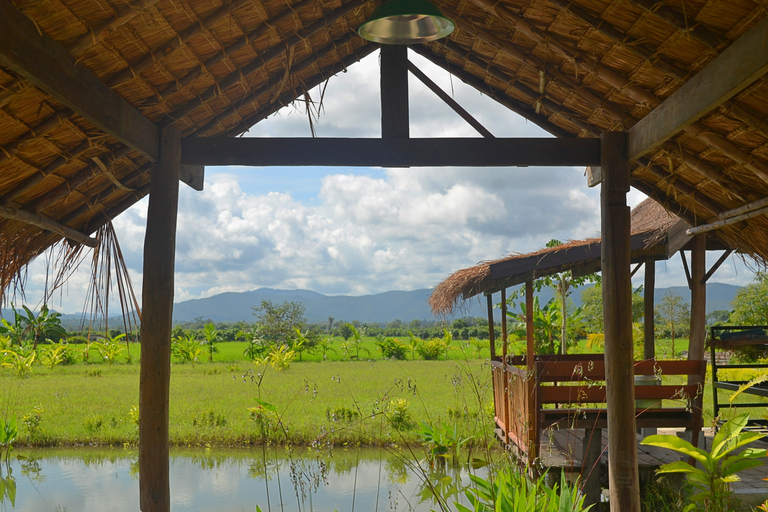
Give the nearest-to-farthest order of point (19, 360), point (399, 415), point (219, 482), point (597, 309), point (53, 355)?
point (219, 482) → point (399, 415) → point (19, 360) → point (53, 355) → point (597, 309)

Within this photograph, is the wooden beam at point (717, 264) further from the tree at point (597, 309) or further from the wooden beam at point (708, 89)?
the tree at point (597, 309)

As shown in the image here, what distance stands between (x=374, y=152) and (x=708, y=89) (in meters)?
2.12

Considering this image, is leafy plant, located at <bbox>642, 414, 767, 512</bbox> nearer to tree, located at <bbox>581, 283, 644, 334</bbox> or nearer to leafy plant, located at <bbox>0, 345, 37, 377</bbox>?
tree, located at <bbox>581, 283, 644, 334</bbox>

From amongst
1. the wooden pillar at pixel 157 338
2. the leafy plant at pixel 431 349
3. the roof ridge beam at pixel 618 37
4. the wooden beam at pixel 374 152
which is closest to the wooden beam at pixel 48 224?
the wooden pillar at pixel 157 338

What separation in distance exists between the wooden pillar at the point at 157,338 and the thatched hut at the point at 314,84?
11 mm

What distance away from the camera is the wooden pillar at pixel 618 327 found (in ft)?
14.0

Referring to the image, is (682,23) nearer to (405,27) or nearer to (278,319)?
(405,27)

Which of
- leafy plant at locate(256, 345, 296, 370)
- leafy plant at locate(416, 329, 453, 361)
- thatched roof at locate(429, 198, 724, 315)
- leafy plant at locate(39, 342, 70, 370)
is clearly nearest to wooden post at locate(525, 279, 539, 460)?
thatched roof at locate(429, 198, 724, 315)

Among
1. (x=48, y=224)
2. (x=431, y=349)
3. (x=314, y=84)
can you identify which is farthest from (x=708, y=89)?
(x=431, y=349)

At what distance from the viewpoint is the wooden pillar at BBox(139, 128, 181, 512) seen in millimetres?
4039

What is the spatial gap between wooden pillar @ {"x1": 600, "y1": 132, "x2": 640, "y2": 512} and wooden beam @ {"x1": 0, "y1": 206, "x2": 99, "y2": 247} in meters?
3.90

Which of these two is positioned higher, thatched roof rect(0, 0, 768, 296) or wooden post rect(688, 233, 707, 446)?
thatched roof rect(0, 0, 768, 296)

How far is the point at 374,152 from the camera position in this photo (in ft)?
14.7

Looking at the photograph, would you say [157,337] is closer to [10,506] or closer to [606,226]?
[606,226]
